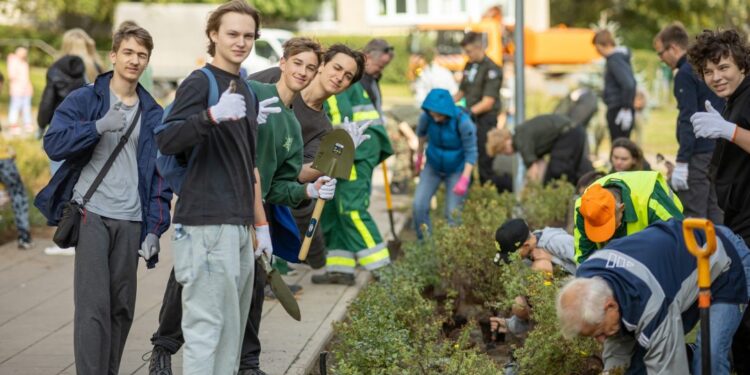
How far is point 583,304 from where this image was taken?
15.5ft

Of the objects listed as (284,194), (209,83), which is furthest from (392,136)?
(209,83)

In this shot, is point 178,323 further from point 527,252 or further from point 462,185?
point 462,185

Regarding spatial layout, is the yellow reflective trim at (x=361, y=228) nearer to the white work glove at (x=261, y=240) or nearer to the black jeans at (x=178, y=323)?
the black jeans at (x=178, y=323)

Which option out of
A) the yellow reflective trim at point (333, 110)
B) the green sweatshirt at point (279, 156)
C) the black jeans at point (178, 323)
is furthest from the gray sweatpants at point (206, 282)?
the yellow reflective trim at point (333, 110)

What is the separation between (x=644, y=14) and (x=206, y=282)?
43774 mm

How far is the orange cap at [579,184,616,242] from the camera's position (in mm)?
5609

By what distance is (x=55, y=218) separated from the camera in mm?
5711

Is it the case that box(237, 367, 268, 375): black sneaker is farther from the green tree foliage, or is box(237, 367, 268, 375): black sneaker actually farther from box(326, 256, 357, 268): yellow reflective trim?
the green tree foliage

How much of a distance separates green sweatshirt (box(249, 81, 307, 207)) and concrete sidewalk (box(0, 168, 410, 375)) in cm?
101

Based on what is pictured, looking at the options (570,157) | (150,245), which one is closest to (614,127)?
(570,157)

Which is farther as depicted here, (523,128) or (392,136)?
(392,136)

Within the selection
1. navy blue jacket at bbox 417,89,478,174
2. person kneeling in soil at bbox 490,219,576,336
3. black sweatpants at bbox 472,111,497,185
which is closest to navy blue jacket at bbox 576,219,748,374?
person kneeling in soil at bbox 490,219,576,336

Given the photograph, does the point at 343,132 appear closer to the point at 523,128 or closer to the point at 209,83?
the point at 209,83

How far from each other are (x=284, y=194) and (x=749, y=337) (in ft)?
7.51
